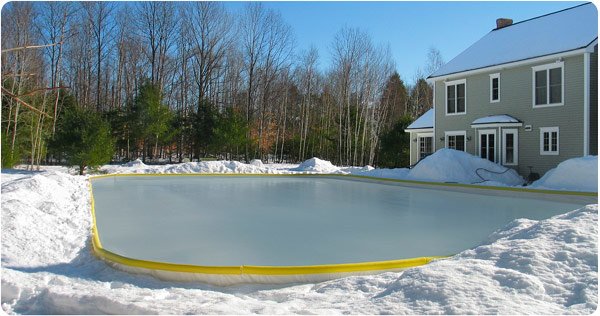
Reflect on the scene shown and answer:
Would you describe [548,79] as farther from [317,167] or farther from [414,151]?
[317,167]

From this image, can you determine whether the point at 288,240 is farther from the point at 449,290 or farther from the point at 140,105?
the point at 140,105

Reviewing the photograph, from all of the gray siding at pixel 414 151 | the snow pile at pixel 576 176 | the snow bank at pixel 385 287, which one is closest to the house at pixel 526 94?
the snow pile at pixel 576 176

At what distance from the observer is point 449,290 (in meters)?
3.77

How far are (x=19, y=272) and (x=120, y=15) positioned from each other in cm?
3360

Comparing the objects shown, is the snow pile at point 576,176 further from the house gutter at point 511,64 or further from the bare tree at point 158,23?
the bare tree at point 158,23

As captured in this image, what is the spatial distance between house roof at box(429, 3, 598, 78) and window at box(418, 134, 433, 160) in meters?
3.27

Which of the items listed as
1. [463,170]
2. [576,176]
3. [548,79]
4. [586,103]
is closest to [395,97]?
[463,170]

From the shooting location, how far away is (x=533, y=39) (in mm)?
17578

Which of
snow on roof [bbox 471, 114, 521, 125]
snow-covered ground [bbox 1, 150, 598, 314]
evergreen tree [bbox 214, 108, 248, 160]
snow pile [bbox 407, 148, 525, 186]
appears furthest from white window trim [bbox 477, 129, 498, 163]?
evergreen tree [bbox 214, 108, 248, 160]

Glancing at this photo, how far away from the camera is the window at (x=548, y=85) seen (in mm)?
15688

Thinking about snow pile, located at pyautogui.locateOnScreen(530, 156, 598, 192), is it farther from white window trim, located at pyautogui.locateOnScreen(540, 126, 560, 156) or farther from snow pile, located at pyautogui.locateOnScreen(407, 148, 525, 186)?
snow pile, located at pyautogui.locateOnScreen(407, 148, 525, 186)

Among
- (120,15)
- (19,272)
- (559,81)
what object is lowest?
(19,272)

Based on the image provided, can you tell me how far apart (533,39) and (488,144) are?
13.3ft

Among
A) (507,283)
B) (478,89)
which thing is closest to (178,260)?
(507,283)
